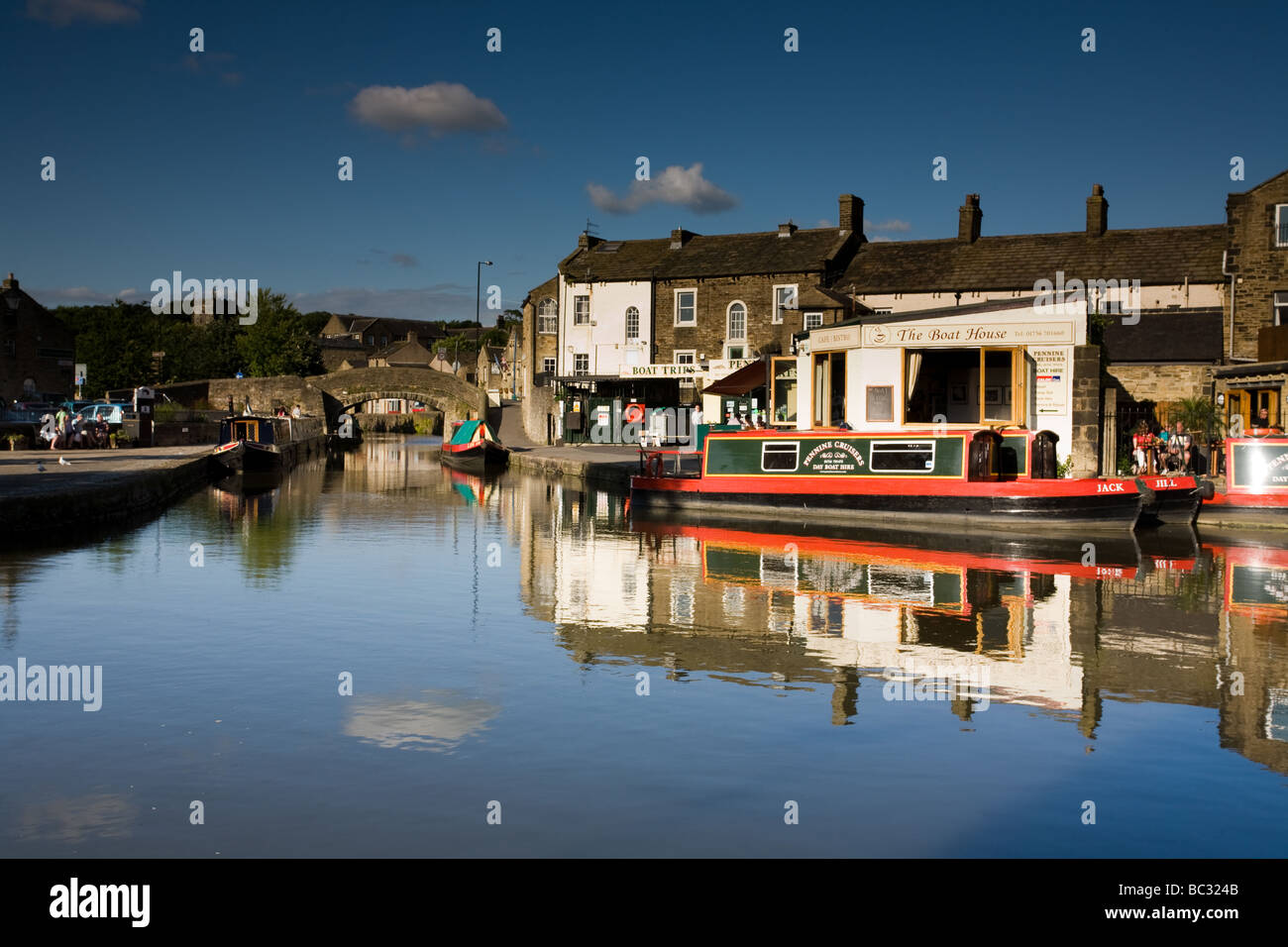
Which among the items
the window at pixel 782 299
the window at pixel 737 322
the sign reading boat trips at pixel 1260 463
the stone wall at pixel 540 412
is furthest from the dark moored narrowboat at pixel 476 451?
the sign reading boat trips at pixel 1260 463

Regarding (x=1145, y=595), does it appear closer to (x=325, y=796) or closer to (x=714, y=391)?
(x=325, y=796)

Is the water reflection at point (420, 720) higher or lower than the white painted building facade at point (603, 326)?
lower

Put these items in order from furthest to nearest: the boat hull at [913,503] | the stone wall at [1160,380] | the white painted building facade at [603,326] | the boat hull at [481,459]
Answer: the white painted building facade at [603,326]
the boat hull at [481,459]
the stone wall at [1160,380]
the boat hull at [913,503]

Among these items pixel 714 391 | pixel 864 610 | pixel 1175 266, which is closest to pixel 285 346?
pixel 714 391

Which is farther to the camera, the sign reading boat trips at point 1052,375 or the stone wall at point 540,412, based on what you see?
the stone wall at point 540,412

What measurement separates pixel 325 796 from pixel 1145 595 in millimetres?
10690

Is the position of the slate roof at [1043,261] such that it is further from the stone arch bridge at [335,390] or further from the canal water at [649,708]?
the stone arch bridge at [335,390]

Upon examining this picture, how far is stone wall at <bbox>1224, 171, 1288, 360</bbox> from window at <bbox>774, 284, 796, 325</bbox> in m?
14.9

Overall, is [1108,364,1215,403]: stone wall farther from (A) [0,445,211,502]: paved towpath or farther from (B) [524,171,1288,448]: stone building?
(A) [0,445,211,502]: paved towpath

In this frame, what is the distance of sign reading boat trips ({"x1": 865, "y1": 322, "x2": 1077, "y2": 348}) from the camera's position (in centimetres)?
2180

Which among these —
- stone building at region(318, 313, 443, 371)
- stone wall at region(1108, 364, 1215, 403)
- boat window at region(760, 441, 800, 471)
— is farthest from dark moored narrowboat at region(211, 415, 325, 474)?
stone building at region(318, 313, 443, 371)

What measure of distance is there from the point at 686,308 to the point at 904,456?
2544 centimetres

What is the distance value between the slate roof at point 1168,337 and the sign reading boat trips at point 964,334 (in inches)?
473

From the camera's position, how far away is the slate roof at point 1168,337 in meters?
34.1
